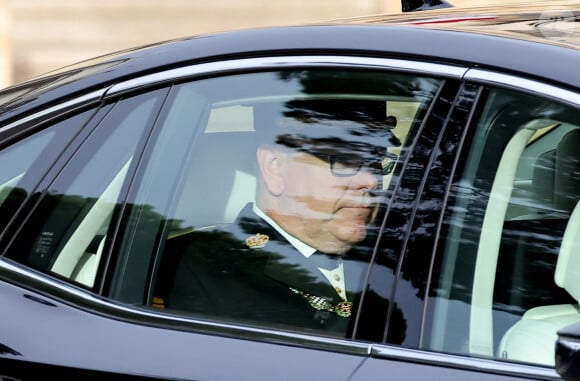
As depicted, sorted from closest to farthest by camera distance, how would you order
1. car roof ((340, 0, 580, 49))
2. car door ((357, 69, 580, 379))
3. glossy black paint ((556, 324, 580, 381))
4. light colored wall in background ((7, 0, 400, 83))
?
1. glossy black paint ((556, 324, 580, 381))
2. car door ((357, 69, 580, 379))
3. car roof ((340, 0, 580, 49))
4. light colored wall in background ((7, 0, 400, 83))

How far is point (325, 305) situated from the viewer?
1.94 m

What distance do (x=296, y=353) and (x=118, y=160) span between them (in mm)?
574

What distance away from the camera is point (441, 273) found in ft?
5.92

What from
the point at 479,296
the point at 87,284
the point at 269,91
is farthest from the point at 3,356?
the point at 479,296

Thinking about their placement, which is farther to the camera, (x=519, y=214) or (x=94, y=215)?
(x=94, y=215)

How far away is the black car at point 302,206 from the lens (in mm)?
1794

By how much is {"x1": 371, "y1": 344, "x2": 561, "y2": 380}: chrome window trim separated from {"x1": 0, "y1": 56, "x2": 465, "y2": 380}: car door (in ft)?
0.19

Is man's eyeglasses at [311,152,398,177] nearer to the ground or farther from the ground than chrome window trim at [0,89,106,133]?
nearer to the ground

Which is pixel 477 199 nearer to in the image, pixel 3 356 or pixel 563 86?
pixel 563 86

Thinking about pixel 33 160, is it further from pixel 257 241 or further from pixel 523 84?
pixel 523 84

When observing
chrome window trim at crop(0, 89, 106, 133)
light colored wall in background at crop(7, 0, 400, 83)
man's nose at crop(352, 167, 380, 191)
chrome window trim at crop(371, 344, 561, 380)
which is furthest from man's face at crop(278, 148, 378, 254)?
light colored wall in background at crop(7, 0, 400, 83)

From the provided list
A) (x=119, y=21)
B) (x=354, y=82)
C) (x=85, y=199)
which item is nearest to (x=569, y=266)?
(x=354, y=82)

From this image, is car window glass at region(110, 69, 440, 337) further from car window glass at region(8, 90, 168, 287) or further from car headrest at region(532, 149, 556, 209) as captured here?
car headrest at region(532, 149, 556, 209)

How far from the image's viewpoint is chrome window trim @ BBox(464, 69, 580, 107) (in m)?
1.74
